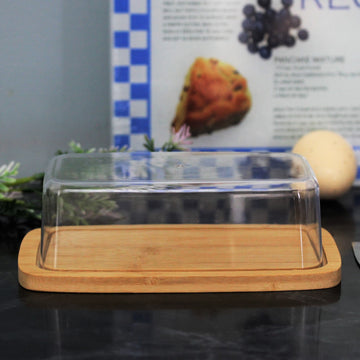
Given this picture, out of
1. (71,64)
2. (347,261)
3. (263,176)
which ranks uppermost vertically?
(71,64)

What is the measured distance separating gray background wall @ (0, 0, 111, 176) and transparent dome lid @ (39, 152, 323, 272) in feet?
1.97

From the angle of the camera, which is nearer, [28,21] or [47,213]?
[47,213]

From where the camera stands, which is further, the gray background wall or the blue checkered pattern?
the gray background wall

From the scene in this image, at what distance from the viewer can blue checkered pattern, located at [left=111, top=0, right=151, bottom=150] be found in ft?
3.80

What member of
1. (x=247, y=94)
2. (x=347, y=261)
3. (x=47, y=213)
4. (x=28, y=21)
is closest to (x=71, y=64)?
(x=28, y=21)

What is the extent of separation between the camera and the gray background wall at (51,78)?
1.28 meters

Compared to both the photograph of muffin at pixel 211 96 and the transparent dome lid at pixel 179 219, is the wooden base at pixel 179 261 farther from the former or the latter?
the photograph of muffin at pixel 211 96

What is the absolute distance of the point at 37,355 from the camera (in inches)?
20.5

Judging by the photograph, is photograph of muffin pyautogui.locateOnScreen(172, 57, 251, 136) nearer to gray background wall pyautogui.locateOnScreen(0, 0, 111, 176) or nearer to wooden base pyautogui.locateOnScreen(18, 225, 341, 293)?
gray background wall pyautogui.locateOnScreen(0, 0, 111, 176)

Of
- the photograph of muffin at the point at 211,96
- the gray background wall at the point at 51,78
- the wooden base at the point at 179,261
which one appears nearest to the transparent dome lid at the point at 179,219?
the wooden base at the point at 179,261

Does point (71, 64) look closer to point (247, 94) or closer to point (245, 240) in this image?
point (247, 94)

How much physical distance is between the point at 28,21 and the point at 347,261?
0.88 meters

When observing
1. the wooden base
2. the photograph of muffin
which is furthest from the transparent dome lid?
the photograph of muffin

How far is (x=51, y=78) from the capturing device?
1.31m
